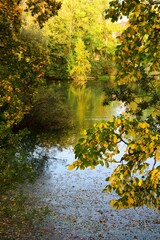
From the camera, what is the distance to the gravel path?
9.86 metres

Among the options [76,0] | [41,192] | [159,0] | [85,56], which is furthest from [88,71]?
[159,0]

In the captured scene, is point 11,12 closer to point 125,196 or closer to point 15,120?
point 15,120

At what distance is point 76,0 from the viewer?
70625 millimetres

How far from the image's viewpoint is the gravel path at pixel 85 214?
9.86 m

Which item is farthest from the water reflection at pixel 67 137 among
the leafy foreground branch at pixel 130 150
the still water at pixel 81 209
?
the leafy foreground branch at pixel 130 150

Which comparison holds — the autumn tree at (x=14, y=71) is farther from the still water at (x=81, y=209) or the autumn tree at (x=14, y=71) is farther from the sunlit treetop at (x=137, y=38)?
the sunlit treetop at (x=137, y=38)

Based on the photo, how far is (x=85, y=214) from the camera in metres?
11.3

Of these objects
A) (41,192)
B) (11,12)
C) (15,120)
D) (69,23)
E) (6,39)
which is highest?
(69,23)

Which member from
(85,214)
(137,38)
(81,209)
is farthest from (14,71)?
(81,209)

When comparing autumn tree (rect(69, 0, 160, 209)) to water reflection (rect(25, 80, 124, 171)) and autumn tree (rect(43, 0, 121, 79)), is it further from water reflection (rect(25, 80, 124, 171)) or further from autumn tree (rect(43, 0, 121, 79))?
autumn tree (rect(43, 0, 121, 79))

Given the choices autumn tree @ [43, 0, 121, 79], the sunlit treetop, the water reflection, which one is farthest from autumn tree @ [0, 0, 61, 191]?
autumn tree @ [43, 0, 121, 79]

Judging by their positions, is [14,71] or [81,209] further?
[81,209]

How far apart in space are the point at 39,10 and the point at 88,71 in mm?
61244

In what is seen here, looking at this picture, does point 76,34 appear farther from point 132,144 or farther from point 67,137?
point 132,144
